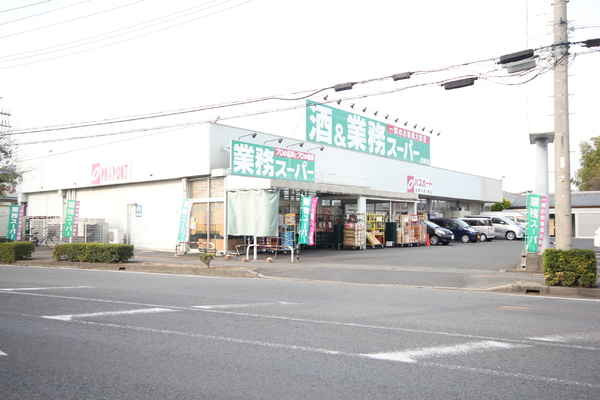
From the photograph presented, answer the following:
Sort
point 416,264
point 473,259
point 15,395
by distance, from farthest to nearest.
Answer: point 473,259, point 416,264, point 15,395

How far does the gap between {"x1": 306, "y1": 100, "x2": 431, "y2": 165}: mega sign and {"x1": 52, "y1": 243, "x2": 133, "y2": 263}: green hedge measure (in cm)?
1256

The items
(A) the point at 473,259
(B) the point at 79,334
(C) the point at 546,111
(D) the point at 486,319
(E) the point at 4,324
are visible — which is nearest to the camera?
(B) the point at 79,334

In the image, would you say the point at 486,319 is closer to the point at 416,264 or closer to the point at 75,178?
the point at 416,264

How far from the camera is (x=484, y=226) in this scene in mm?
35312

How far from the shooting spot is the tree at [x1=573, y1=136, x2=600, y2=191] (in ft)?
188

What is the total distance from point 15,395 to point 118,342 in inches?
72.2

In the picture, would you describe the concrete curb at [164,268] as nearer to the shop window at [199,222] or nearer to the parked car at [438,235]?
the shop window at [199,222]

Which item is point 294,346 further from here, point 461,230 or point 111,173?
point 461,230

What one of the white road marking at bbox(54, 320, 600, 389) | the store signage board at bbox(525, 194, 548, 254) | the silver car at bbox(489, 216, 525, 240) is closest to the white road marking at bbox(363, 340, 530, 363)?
the white road marking at bbox(54, 320, 600, 389)

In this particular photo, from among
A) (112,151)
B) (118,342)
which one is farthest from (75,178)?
(118,342)

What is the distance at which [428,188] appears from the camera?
→ 3716 centimetres

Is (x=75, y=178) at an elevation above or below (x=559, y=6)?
below

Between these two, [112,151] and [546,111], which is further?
[112,151]

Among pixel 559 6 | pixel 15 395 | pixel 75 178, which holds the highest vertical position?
pixel 559 6
